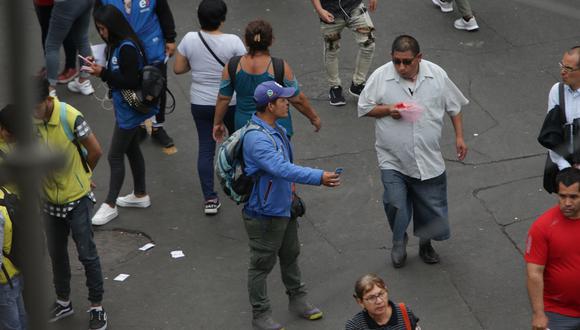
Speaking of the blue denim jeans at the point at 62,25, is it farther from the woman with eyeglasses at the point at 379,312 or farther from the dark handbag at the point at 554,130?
the woman with eyeglasses at the point at 379,312

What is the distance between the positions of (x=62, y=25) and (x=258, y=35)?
324 centimetres

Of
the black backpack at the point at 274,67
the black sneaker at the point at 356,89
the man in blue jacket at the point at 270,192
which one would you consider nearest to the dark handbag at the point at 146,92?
the black backpack at the point at 274,67

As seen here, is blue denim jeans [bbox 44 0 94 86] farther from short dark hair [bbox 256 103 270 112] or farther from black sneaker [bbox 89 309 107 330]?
short dark hair [bbox 256 103 270 112]

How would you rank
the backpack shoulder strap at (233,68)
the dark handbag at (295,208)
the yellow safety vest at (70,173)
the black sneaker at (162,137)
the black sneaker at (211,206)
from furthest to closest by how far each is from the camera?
the black sneaker at (162,137), the black sneaker at (211,206), the backpack shoulder strap at (233,68), the dark handbag at (295,208), the yellow safety vest at (70,173)

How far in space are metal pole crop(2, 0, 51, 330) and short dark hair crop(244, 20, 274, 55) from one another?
5.39 meters

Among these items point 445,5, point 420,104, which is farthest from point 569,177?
point 445,5

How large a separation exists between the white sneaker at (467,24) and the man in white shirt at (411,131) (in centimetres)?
453

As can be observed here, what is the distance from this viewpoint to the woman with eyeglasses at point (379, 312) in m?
4.70

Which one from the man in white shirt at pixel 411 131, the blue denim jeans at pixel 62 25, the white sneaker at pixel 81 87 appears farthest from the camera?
the white sneaker at pixel 81 87

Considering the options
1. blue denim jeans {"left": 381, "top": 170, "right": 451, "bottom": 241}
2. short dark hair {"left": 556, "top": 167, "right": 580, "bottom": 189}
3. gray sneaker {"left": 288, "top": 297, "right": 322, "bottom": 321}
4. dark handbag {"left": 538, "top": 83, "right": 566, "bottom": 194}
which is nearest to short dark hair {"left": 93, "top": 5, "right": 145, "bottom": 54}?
blue denim jeans {"left": 381, "top": 170, "right": 451, "bottom": 241}

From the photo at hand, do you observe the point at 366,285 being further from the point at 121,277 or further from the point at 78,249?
the point at 121,277

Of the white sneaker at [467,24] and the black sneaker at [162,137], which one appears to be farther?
the white sneaker at [467,24]

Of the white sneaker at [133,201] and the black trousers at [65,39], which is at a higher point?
the black trousers at [65,39]

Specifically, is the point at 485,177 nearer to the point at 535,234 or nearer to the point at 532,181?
the point at 532,181
